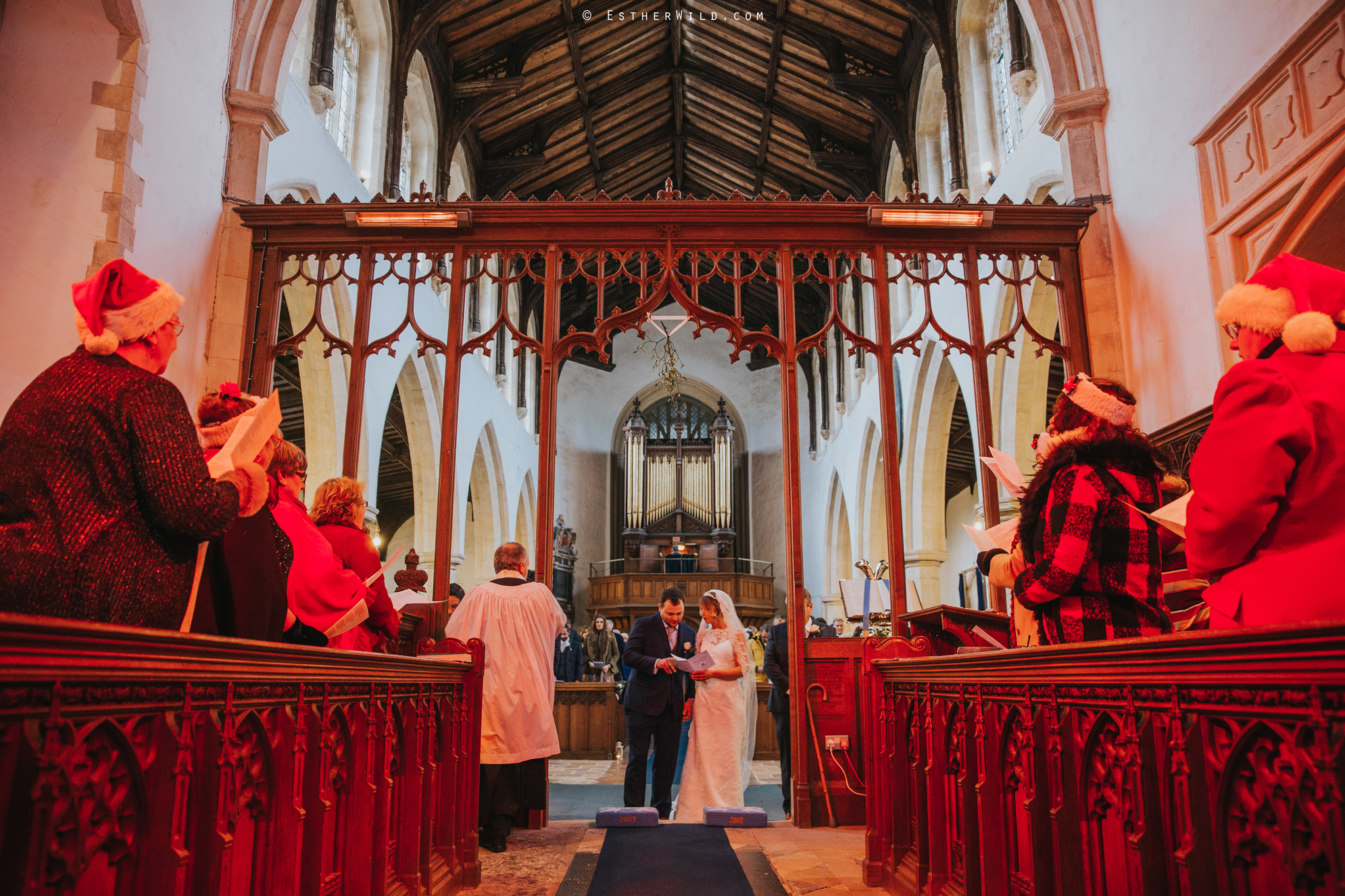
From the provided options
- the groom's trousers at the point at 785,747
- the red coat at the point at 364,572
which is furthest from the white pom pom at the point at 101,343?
the groom's trousers at the point at 785,747

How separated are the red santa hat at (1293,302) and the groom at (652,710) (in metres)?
3.29

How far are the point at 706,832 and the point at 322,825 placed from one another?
86.1 inches

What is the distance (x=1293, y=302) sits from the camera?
1.79 metres

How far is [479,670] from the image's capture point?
128 inches

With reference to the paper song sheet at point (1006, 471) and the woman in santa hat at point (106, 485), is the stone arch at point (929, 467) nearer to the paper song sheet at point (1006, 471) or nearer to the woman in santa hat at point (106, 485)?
the paper song sheet at point (1006, 471)

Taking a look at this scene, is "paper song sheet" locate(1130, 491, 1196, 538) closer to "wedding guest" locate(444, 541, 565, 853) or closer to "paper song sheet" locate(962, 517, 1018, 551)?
"paper song sheet" locate(962, 517, 1018, 551)

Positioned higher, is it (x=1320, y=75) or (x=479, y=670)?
(x=1320, y=75)

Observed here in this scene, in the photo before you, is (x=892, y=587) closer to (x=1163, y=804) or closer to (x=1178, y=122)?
(x=1178, y=122)

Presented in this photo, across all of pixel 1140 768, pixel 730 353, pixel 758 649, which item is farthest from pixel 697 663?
pixel 758 649

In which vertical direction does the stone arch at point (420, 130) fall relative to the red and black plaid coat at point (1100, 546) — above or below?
above

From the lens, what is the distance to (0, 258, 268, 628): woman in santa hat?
61.6 inches

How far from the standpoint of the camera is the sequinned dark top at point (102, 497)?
156cm

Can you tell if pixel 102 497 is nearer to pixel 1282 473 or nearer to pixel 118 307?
pixel 118 307

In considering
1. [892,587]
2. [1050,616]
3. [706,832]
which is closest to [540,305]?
[892,587]
